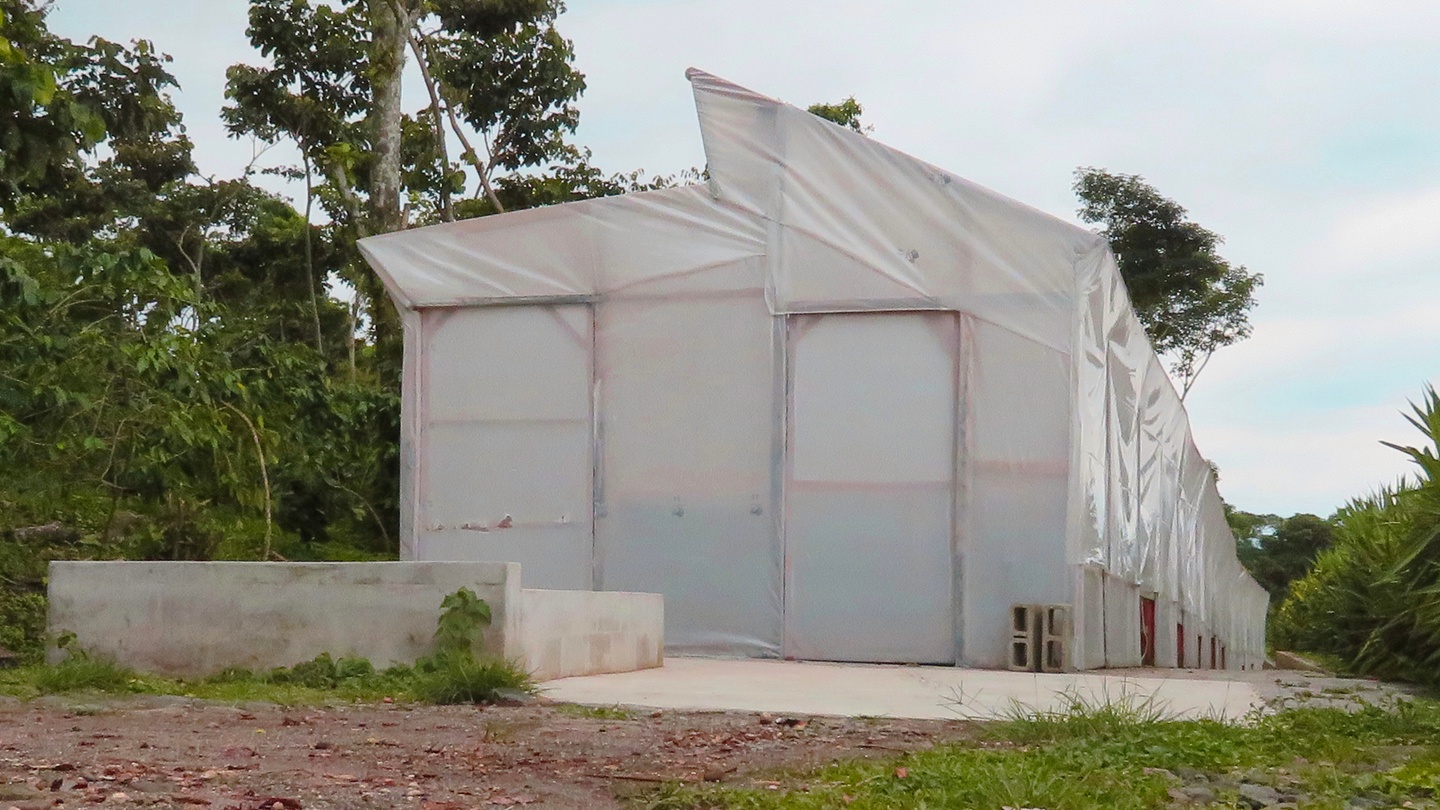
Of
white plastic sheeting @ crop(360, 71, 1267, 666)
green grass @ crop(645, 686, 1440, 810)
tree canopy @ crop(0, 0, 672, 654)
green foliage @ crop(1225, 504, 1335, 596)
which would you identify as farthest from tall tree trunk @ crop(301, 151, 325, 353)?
green foliage @ crop(1225, 504, 1335, 596)

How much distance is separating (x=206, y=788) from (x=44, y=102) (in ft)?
13.1

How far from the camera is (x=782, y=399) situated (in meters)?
10.4

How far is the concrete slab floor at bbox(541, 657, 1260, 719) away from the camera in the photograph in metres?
6.34

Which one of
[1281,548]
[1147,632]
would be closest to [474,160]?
[1147,632]

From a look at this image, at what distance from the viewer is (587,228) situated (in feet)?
36.3

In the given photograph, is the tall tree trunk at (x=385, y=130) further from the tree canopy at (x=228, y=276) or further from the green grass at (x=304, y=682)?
the green grass at (x=304, y=682)

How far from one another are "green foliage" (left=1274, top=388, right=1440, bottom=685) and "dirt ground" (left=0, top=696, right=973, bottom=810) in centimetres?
262

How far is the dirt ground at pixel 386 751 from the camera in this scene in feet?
12.3

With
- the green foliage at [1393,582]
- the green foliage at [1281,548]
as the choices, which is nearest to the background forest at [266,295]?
the green foliage at [1393,582]

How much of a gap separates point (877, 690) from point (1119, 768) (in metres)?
3.27

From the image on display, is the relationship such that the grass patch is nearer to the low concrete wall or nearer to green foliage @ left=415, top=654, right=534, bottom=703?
green foliage @ left=415, top=654, right=534, bottom=703

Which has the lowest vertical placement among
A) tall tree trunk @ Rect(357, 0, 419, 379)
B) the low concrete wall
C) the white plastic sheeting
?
the low concrete wall

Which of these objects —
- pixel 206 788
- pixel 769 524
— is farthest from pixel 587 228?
pixel 206 788

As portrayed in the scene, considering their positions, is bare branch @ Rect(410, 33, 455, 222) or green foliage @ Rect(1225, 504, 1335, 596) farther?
green foliage @ Rect(1225, 504, 1335, 596)
